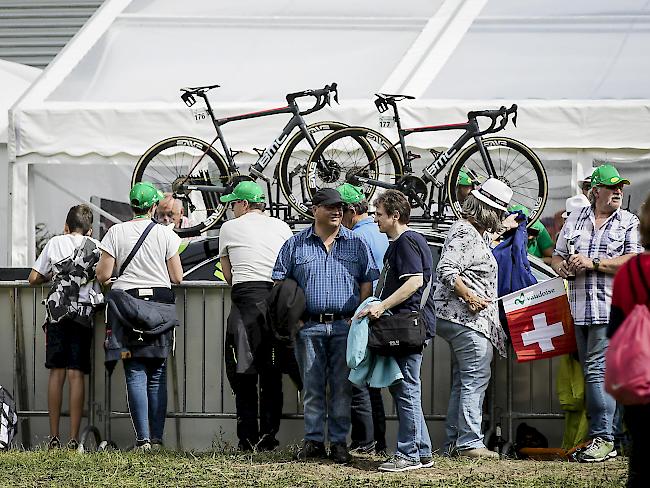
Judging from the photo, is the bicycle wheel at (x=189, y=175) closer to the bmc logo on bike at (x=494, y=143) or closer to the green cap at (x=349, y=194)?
the bmc logo on bike at (x=494, y=143)

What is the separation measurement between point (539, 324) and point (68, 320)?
3.26 metres

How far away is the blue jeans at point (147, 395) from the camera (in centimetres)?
857

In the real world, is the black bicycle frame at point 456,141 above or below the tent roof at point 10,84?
below

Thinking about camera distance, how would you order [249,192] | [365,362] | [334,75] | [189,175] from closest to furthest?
[365,362], [249,192], [189,175], [334,75]

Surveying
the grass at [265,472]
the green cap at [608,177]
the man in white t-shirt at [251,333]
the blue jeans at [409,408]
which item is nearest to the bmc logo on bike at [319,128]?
the man in white t-shirt at [251,333]

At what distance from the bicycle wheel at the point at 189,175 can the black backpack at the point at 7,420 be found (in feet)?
8.72

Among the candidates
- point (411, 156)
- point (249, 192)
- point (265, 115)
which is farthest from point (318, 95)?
point (249, 192)

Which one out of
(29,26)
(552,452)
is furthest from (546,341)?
(29,26)

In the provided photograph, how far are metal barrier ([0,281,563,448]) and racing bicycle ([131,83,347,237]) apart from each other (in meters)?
2.13

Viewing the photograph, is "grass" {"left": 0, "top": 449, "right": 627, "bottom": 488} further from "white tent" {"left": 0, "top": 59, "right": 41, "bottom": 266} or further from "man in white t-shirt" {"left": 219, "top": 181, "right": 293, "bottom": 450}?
"white tent" {"left": 0, "top": 59, "right": 41, "bottom": 266}

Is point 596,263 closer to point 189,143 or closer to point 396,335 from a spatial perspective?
point 396,335

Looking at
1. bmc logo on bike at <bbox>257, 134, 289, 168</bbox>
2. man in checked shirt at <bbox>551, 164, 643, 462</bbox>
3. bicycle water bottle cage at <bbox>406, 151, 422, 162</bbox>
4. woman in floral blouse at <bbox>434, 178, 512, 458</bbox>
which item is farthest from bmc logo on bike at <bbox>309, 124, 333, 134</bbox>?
man in checked shirt at <bbox>551, 164, 643, 462</bbox>

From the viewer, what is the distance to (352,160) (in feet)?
36.2

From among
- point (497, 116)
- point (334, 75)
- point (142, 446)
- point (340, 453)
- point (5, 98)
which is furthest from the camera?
point (5, 98)
